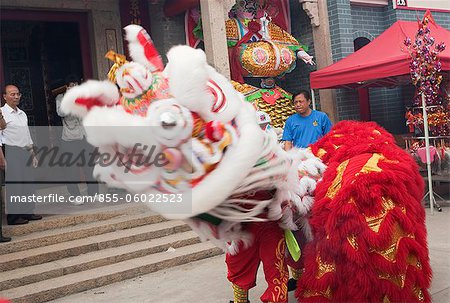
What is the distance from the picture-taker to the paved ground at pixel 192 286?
12.4ft

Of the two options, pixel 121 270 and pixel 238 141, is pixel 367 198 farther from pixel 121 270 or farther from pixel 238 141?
pixel 121 270

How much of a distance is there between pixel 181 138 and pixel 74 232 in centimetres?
346

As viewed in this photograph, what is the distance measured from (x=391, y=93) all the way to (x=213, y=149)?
849 cm

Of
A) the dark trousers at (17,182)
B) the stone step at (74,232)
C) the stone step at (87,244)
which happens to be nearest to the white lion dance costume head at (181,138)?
the stone step at (87,244)

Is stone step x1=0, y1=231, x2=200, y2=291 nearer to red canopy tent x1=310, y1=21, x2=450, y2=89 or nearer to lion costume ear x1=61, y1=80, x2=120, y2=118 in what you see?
lion costume ear x1=61, y1=80, x2=120, y2=118

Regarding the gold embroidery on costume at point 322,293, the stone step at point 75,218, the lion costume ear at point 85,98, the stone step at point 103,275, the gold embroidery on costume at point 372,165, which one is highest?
the lion costume ear at point 85,98

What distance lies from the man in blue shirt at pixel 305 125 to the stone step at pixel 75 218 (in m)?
2.12

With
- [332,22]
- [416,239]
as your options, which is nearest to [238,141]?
[416,239]

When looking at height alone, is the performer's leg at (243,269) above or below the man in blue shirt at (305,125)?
below

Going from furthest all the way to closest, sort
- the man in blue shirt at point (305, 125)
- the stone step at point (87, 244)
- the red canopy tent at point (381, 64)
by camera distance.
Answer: the red canopy tent at point (381, 64) → the man in blue shirt at point (305, 125) → the stone step at point (87, 244)

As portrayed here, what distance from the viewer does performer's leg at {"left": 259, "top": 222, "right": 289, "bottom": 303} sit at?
2582 mm

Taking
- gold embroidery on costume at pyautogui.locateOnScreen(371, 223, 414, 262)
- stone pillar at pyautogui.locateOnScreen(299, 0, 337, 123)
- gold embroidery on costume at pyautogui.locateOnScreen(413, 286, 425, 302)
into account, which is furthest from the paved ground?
stone pillar at pyautogui.locateOnScreen(299, 0, 337, 123)

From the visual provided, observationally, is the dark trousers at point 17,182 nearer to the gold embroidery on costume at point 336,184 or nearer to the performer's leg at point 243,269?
the performer's leg at point 243,269

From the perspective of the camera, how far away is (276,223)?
2602mm
